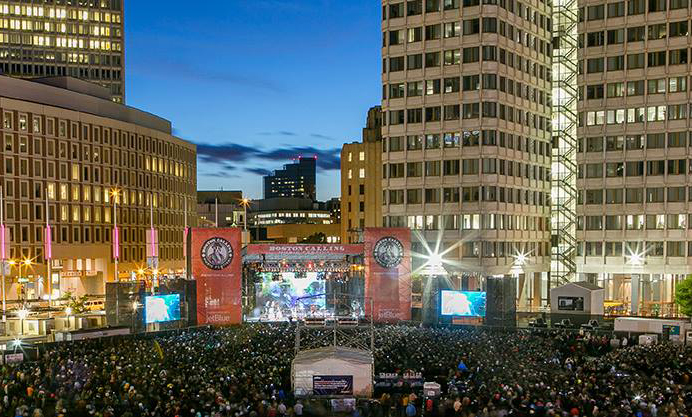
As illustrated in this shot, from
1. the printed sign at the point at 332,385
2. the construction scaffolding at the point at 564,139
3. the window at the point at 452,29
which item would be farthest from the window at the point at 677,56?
the printed sign at the point at 332,385

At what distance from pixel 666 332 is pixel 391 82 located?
119 feet

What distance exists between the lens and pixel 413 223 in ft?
234

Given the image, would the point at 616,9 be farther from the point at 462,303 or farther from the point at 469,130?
the point at 462,303

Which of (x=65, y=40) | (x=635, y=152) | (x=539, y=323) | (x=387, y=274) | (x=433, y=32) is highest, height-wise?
(x=65, y=40)

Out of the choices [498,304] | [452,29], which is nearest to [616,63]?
[452,29]

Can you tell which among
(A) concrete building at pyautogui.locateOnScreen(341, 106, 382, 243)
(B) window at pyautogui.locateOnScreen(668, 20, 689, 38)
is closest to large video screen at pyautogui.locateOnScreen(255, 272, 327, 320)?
(A) concrete building at pyautogui.locateOnScreen(341, 106, 382, 243)

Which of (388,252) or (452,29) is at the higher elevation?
(452,29)

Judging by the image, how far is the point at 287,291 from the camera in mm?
59469

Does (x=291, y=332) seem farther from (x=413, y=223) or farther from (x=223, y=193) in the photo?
(x=223, y=193)

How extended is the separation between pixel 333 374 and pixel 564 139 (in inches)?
1944

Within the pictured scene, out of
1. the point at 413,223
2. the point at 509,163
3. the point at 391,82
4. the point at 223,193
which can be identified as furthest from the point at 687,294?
the point at 223,193

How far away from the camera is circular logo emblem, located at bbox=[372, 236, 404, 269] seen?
2185 inches

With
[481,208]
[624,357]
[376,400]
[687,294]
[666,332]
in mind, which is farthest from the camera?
[481,208]

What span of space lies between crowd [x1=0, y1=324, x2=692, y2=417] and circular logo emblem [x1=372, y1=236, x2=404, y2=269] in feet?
43.2
